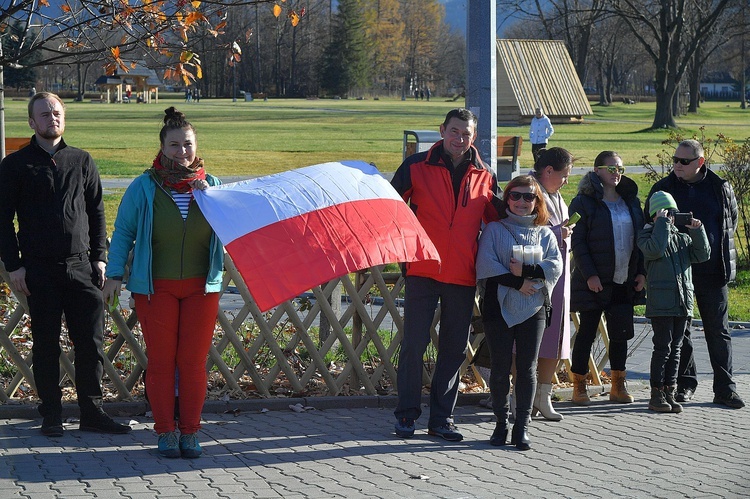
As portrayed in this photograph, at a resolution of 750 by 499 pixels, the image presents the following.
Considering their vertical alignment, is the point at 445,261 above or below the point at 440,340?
above

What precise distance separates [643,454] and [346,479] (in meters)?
2.06

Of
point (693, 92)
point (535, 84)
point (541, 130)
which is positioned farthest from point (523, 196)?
point (693, 92)

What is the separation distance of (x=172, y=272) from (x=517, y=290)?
219 cm

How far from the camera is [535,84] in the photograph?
61.4 meters

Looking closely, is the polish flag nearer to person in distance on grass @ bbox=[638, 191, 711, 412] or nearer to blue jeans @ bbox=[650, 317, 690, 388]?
person in distance on grass @ bbox=[638, 191, 711, 412]

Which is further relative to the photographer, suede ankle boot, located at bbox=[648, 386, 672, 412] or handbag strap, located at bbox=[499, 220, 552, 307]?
suede ankle boot, located at bbox=[648, 386, 672, 412]

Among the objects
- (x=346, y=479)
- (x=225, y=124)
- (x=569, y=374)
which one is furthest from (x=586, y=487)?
(x=225, y=124)

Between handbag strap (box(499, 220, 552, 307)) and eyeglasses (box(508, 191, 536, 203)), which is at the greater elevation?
eyeglasses (box(508, 191, 536, 203))

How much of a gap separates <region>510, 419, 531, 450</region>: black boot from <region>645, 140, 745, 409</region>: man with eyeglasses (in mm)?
2144

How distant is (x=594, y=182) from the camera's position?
7.52m

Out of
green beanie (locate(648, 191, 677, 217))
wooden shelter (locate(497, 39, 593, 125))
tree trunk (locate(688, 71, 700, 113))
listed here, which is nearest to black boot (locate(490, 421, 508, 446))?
green beanie (locate(648, 191, 677, 217))

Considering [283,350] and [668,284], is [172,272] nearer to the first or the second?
[283,350]

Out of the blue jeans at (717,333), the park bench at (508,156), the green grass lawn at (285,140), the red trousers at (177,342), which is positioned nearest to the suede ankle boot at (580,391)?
the blue jeans at (717,333)

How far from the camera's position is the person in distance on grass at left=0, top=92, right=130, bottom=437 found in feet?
20.0
